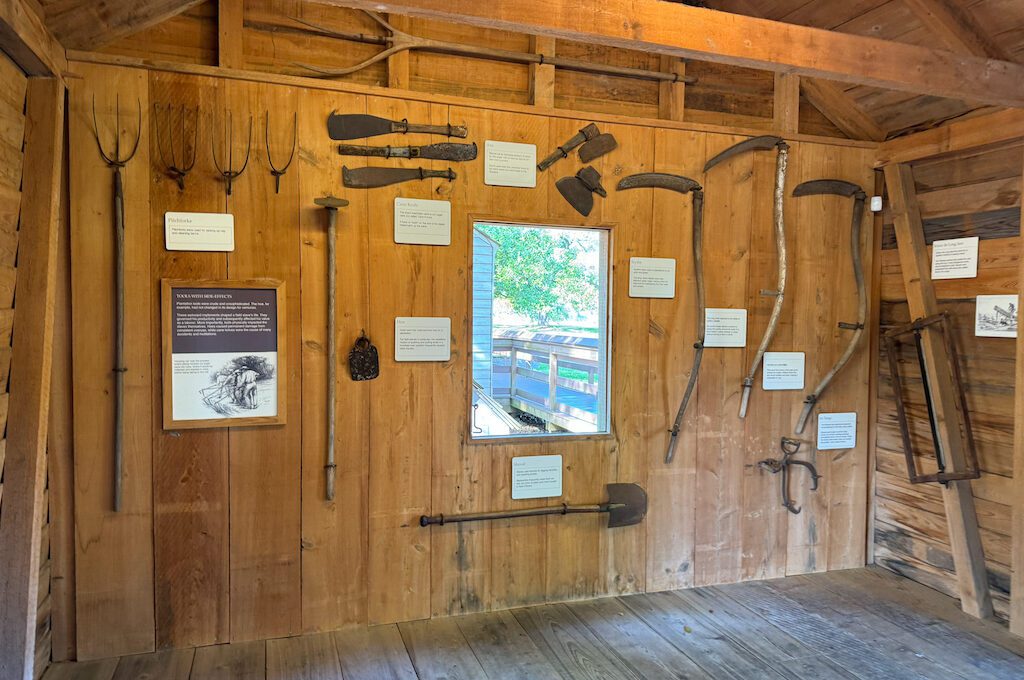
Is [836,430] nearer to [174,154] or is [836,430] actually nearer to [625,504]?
[625,504]

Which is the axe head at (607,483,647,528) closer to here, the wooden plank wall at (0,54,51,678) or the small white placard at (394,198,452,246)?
the small white placard at (394,198,452,246)

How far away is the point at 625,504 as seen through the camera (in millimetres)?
2926

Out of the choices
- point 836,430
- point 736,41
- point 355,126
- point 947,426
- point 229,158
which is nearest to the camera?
point 736,41

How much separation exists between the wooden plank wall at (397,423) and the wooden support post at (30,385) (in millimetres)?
183

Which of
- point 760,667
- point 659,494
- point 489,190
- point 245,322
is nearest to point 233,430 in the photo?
point 245,322

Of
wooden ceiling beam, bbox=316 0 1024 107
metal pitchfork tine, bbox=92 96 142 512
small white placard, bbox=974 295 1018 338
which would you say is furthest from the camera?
small white placard, bbox=974 295 1018 338

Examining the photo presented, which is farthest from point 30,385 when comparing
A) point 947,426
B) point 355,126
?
point 947,426

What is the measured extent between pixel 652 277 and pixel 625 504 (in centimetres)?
102

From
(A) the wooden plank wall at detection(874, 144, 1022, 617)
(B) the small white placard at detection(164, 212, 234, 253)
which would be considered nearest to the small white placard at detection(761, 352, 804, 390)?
(A) the wooden plank wall at detection(874, 144, 1022, 617)

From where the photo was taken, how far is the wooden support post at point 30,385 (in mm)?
1899

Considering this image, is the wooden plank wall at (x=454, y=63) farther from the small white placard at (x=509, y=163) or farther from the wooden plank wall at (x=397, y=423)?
the small white placard at (x=509, y=163)

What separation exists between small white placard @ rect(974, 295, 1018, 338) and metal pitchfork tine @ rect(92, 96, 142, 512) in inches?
137

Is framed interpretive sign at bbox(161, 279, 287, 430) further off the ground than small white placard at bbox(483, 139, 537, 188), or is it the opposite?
small white placard at bbox(483, 139, 537, 188)

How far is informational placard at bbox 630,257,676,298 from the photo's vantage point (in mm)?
2900
